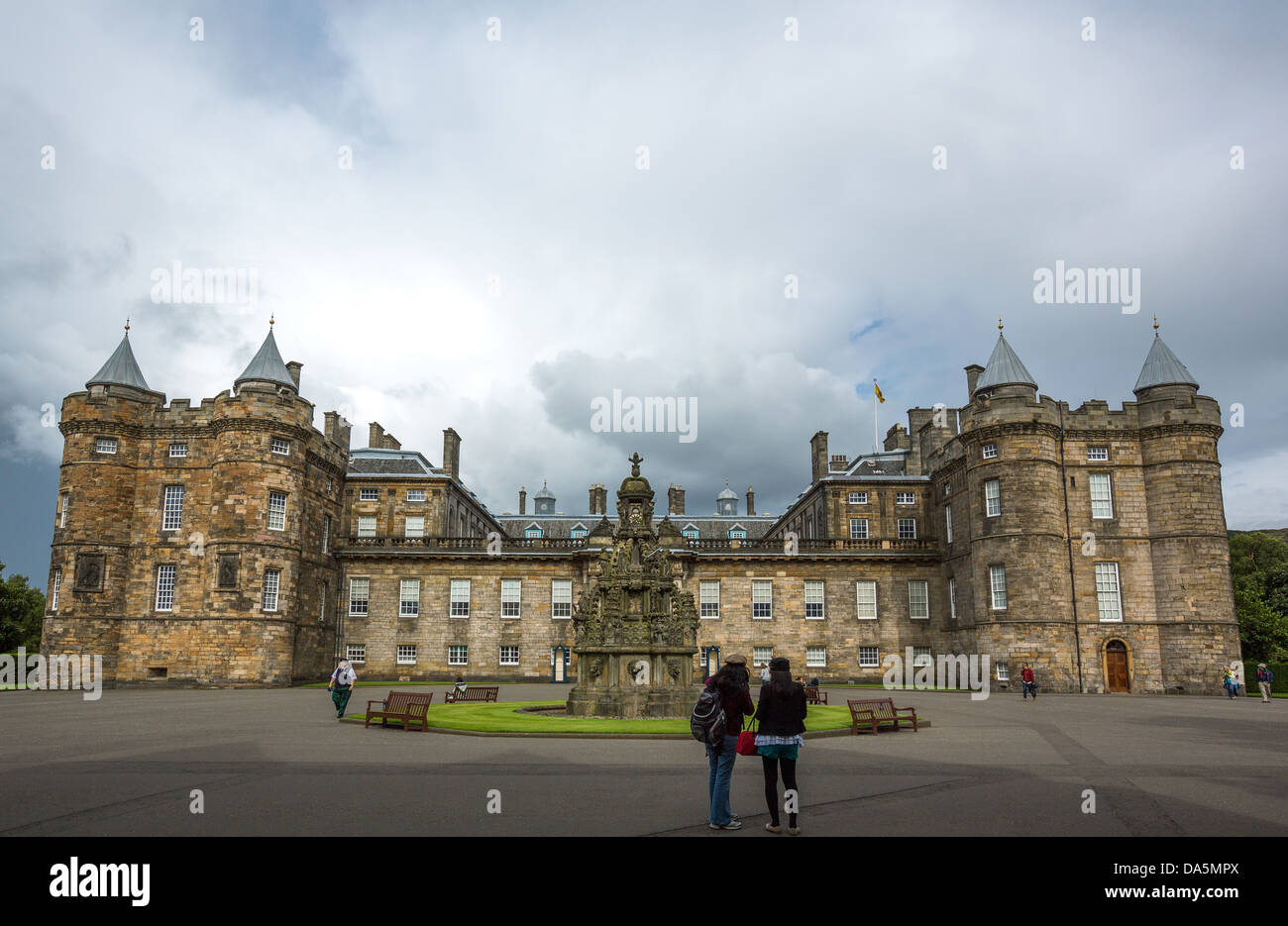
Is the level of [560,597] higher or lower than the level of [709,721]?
higher

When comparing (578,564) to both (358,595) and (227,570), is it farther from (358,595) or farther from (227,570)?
(227,570)

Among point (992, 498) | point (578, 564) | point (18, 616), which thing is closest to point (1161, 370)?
point (992, 498)

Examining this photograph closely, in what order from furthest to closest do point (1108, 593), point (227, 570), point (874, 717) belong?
point (1108, 593) < point (227, 570) < point (874, 717)

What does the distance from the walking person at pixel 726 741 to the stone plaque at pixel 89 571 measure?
144 ft

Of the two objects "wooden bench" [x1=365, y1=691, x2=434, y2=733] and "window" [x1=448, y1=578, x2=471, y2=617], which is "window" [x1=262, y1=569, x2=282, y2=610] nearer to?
"window" [x1=448, y1=578, x2=471, y2=617]

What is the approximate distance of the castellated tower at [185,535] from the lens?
4122cm

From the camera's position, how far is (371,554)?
49031 mm

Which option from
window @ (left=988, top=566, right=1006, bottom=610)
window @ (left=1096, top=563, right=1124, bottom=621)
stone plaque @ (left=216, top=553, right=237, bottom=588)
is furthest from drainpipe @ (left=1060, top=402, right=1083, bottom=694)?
stone plaque @ (left=216, top=553, right=237, bottom=588)

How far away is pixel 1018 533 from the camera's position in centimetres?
4100

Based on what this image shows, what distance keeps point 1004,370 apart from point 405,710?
1480 inches

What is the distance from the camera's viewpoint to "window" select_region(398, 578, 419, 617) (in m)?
48.8

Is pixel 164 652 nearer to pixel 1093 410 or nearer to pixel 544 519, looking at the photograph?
pixel 544 519
